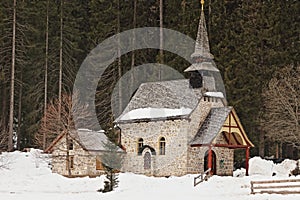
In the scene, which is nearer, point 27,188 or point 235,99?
point 27,188

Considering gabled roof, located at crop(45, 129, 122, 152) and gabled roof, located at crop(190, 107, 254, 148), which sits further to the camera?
gabled roof, located at crop(45, 129, 122, 152)

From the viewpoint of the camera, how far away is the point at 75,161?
114 ft

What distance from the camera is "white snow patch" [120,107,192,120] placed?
112ft

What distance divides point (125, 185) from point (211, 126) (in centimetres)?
684

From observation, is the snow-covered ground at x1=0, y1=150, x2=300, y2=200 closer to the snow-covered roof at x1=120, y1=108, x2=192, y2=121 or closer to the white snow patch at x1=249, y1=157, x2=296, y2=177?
the white snow patch at x1=249, y1=157, x2=296, y2=177

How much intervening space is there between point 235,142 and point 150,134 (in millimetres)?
4817

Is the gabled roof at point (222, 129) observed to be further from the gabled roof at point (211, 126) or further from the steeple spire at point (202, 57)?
the steeple spire at point (202, 57)

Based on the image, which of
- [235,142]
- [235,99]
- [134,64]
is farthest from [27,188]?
[134,64]

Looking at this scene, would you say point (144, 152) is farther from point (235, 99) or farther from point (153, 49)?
point (153, 49)

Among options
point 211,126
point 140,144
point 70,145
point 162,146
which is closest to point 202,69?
point 211,126

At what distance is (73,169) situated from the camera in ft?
114

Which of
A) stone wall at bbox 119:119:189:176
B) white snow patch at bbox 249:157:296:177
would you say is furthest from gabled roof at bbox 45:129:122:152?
white snow patch at bbox 249:157:296:177

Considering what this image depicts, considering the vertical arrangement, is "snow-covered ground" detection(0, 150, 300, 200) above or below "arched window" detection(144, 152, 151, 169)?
below

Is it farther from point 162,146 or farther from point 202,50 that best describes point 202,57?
point 162,146
